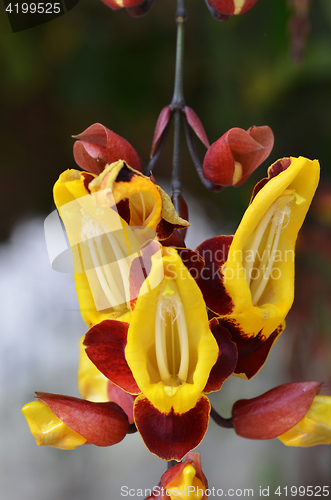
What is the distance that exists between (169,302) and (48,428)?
0.18m

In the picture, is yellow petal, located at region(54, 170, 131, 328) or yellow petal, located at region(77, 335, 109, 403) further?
yellow petal, located at region(77, 335, 109, 403)

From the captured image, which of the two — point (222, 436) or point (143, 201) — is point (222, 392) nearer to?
point (222, 436)

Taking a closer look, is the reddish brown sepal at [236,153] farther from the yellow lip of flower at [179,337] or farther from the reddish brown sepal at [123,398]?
the reddish brown sepal at [123,398]

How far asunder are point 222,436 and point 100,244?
100cm

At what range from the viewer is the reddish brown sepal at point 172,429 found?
0.38 metres

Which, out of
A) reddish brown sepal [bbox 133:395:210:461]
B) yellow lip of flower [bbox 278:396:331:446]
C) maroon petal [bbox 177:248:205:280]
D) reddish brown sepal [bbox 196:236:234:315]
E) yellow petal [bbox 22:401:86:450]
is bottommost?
yellow lip of flower [bbox 278:396:331:446]

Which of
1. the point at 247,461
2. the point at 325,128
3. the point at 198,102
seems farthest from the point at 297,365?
the point at 198,102

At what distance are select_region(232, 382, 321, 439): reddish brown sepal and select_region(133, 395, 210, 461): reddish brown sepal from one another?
4.2 inches

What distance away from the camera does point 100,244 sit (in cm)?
42

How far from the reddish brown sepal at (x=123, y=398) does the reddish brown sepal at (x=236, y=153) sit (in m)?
0.26

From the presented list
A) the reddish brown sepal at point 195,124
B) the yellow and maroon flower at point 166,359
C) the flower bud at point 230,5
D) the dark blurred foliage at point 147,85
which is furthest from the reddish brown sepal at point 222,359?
the dark blurred foliage at point 147,85

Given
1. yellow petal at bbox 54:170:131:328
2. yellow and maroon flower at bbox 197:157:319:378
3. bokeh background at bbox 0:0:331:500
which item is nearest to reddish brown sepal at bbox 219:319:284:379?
yellow and maroon flower at bbox 197:157:319:378

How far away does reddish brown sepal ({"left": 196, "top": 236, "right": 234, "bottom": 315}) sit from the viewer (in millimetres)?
417

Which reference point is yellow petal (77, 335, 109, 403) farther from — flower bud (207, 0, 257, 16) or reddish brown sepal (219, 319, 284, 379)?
flower bud (207, 0, 257, 16)
